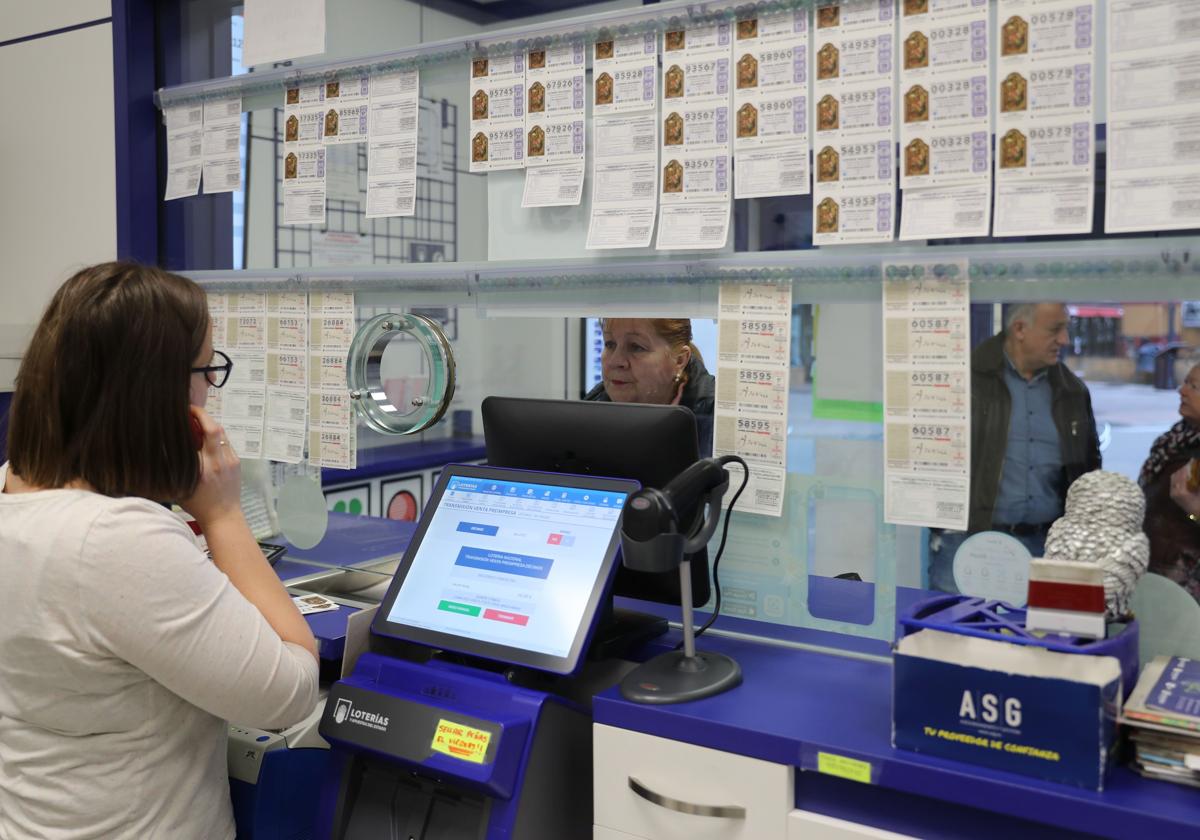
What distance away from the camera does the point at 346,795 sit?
1.53m

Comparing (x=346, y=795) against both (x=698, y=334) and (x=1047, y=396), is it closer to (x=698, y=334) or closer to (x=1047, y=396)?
(x=1047, y=396)

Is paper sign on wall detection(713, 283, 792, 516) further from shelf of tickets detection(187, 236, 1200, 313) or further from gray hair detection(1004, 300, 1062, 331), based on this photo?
gray hair detection(1004, 300, 1062, 331)

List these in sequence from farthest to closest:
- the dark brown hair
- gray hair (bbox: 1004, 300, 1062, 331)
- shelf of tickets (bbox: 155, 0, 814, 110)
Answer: shelf of tickets (bbox: 155, 0, 814, 110) → gray hair (bbox: 1004, 300, 1062, 331) → the dark brown hair

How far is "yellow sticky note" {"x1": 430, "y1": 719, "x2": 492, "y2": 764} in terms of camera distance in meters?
1.37

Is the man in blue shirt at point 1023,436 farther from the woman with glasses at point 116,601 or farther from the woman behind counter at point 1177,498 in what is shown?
the woman with glasses at point 116,601

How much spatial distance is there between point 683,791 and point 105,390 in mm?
889

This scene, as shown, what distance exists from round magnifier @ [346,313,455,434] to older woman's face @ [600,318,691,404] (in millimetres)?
784

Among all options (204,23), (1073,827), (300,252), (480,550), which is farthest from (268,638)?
(300,252)

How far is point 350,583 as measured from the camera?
2.08m

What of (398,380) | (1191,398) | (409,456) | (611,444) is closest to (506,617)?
(611,444)

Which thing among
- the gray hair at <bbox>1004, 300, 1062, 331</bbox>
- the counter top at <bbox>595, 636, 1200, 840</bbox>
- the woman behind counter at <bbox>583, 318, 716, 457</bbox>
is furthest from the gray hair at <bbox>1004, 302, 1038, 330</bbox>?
the woman behind counter at <bbox>583, 318, 716, 457</bbox>

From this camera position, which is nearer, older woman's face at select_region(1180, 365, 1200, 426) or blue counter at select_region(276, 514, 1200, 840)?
blue counter at select_region(276, 514, 1200, 840)

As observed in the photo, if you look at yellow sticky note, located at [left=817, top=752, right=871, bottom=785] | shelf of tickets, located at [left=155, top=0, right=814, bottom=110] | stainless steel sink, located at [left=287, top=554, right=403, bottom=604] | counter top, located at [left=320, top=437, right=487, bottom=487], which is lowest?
yellow sticky note, located at [left=817, top=752, right=871, bottom=785]

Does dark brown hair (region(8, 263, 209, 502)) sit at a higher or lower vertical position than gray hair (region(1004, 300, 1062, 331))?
lower
